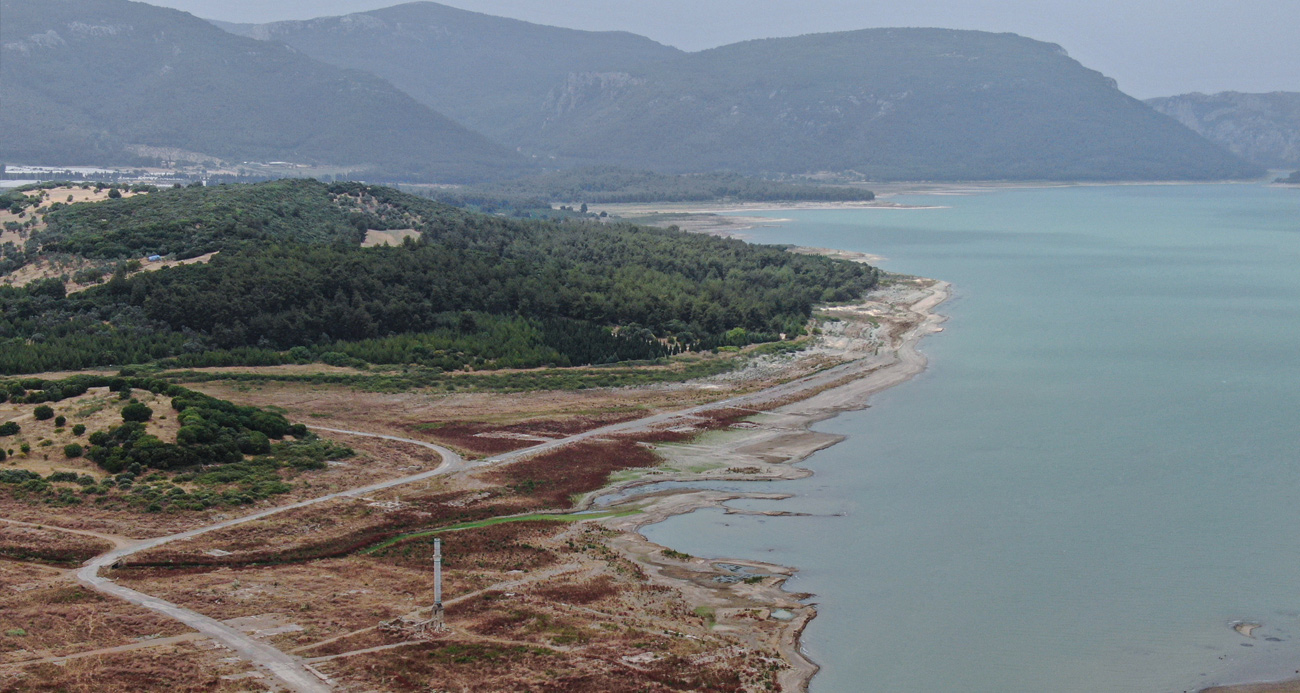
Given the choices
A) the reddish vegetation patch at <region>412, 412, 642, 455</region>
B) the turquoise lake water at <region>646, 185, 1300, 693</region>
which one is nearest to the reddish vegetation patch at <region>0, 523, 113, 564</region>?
the turquoise lake water at <region>646, 185, 1300, 693</region>

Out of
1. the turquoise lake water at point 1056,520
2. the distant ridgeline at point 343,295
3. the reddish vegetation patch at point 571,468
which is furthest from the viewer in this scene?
the distant ridgeline at point 343,295

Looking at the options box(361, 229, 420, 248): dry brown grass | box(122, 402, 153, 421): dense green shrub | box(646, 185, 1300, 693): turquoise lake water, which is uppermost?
box(361, 229, 420, 248): dry brown grass

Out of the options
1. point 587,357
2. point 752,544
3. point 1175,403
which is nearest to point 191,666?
point 752,544

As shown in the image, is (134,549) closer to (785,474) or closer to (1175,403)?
(785,474)

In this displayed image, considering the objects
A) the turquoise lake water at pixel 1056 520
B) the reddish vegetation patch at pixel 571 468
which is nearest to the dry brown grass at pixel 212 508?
the reddish vegetation patch at pixel 571 468

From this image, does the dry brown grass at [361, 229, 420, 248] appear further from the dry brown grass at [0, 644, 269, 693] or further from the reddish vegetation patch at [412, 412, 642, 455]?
the dry brown grass at [0, 644, 269, 693]

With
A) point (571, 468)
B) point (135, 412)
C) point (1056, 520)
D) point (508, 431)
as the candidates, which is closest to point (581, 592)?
point (571, 468)

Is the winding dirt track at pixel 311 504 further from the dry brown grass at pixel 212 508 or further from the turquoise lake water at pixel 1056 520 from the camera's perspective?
the turquoise lake water at pixel 1056 520
